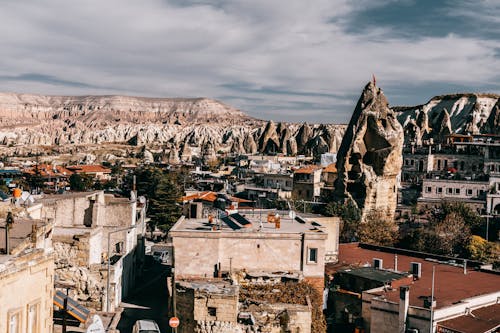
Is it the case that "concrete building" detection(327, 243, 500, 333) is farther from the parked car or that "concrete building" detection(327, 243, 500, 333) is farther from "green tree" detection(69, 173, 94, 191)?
"green tree" detection(69, 173, 94, 191)

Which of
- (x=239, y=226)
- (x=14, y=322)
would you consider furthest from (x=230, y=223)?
(x=14, y=322)

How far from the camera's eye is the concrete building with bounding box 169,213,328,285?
21.8m

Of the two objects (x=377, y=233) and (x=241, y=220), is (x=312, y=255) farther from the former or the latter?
(x=377, y=233)

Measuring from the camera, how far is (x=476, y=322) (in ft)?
65.1

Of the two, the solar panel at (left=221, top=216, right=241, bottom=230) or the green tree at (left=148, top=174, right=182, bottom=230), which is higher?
the solar panel at (left=221, top=216, right=241, bottom=230)

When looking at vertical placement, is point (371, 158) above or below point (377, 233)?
above

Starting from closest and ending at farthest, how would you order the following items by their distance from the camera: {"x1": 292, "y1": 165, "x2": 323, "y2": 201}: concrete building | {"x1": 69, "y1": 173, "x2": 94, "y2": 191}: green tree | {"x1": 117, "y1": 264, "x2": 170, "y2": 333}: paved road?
{"x1": 117, "y1": 264, "x2": 170, "y2": 333}: paved road
{"x1": 292, "y1": 165, "x2": 323, "y2": 201}: concrete building
{"x1": 69, "y1": 173, "x2": 94, "y2": 191}: green tree

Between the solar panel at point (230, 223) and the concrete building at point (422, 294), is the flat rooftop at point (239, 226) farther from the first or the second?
the concrete building at point (422, 294)

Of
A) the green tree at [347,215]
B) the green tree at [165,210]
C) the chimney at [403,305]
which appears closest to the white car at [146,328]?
the chimney at [403,305]

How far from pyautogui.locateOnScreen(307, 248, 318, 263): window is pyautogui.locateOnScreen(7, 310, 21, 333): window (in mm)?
13935

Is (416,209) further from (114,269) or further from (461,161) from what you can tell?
(114,269)

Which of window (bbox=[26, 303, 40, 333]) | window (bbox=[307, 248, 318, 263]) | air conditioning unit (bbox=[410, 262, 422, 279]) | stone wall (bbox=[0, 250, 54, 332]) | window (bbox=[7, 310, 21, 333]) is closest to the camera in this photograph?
stone wall (bbox=[0, 250, 54, 332])

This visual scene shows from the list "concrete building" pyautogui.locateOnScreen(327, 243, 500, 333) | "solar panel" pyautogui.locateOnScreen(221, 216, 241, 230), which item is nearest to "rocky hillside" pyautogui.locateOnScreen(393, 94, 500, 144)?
"concrete building" pyautogui.locateOnScreen(327, 243, 500, 333)

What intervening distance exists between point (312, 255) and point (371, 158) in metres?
32.5
